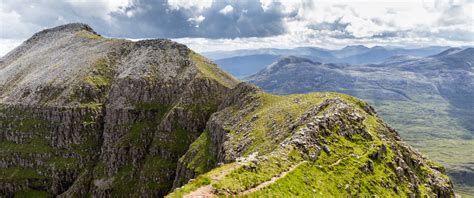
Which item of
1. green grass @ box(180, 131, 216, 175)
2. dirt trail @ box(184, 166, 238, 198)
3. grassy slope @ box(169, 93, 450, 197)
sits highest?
dirt trail @ box(184, 166, 238, 198)

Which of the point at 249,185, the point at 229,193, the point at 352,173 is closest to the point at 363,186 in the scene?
the point at 352,173

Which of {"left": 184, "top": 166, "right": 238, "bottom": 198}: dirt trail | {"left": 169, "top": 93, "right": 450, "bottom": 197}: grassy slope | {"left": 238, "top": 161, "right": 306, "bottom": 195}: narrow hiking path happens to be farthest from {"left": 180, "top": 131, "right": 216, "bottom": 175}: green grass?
{"left": 184, "top": 166, "right": 238, "bottom": 198}: dirt trail

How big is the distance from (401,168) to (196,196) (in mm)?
60026

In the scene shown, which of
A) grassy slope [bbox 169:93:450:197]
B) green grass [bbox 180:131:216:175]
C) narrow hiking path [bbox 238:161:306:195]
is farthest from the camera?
green grass [bbox 180:131:216:175]

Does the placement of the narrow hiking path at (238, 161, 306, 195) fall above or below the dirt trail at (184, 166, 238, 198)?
below

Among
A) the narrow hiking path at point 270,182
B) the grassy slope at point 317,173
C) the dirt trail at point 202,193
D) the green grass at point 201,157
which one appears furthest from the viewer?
the green grass at point 201,157

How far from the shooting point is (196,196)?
178 feet

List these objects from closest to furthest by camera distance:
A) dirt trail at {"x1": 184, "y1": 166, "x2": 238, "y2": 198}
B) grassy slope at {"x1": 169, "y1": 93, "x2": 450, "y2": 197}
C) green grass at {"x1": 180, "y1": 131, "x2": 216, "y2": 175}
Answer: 1. dirt trail at {"x1": 184, "y1": 166, "x2": 238, "y2": 198}
2. grassy slope at {"x1": 169, "y1": 93, "x2": 450, "y2": 197}
3. green grass at {"x1": 180, "y1": 131, "x2": 216, "y2": 175}

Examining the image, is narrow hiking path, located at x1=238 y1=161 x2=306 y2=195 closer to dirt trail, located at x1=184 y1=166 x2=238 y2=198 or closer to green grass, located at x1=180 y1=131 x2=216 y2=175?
dirt trail, located at x1=184 y1=166 x2=238 y2=198

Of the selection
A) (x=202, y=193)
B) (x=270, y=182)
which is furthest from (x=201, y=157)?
(x=202, y=193)

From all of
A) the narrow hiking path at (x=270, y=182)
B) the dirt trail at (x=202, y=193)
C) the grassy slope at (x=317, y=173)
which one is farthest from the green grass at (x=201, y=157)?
the dirt trail at (x=202, y=193)

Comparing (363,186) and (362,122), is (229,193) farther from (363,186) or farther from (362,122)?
(362,122)

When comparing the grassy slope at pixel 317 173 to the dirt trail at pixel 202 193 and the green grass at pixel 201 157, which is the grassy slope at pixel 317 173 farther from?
the green grass at pixel 201 157

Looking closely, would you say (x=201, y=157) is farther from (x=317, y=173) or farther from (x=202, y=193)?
(x=202, y=193)
